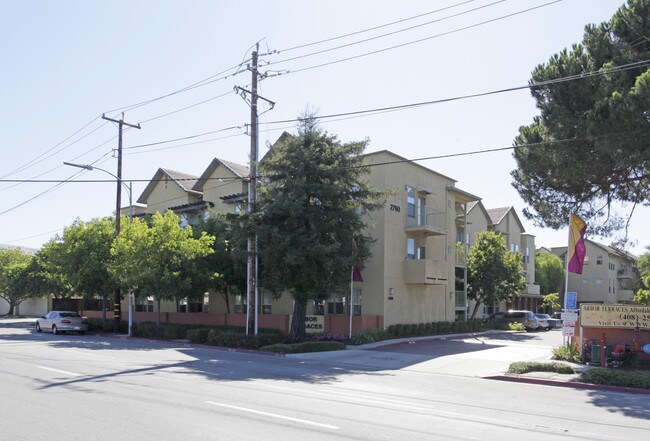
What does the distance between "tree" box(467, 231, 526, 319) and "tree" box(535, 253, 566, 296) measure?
26619 millimetres

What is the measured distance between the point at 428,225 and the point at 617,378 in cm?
1767

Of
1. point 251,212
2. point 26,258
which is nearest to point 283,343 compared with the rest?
point 251,212

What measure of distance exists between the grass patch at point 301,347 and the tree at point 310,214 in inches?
91.3

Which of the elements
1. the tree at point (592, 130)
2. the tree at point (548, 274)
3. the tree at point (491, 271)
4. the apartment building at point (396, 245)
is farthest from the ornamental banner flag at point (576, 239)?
the tree at point (548, 274)

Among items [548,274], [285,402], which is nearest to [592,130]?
[285,402]

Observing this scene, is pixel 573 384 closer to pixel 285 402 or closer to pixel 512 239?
pixel 285 402

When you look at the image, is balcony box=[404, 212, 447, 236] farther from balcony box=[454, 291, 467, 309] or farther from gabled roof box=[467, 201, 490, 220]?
gabled roof box=[467, 201, 490, 220]

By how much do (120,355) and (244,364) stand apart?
520cm

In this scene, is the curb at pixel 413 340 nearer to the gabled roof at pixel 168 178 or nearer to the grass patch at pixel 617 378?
the grass patch at pixel 617 378

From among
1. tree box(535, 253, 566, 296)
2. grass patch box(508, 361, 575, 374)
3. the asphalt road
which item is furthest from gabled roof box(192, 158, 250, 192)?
tree box(535, 253, 566, 296)

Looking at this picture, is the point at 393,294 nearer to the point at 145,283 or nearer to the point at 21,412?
the point at 145,283

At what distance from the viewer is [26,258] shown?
211 feet

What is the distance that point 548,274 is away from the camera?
6706 centimetres

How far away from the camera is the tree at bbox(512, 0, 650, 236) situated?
16.0 meters
